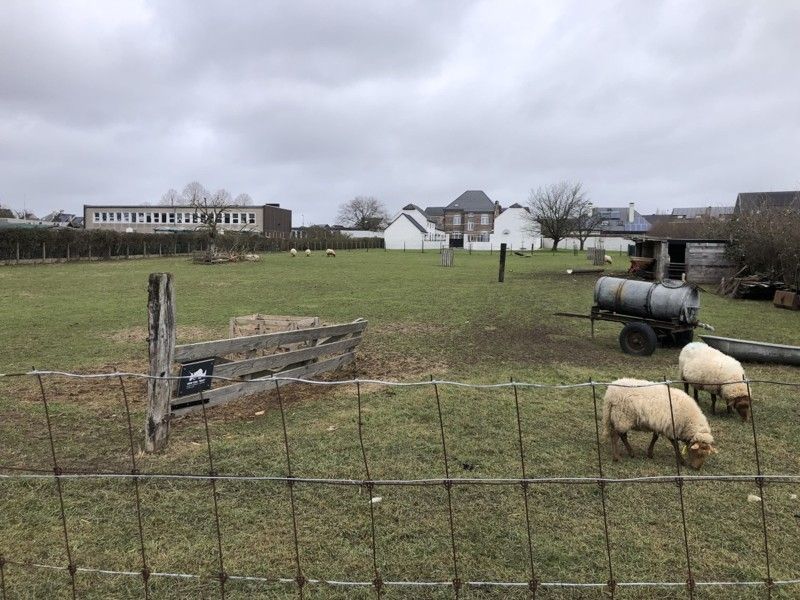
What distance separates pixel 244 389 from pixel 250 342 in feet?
2.07

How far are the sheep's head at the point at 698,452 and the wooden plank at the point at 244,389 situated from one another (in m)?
4.26

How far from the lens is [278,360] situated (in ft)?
25.2

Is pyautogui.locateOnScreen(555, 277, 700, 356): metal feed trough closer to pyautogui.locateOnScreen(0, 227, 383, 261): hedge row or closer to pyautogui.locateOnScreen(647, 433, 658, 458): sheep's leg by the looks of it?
pyautogui.locateOnScreen(647, 433, 658, 458): sheep's leg

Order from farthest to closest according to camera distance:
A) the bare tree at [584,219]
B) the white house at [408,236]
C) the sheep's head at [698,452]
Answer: the white house at [408,236] → the bare tree at [584,219] → the sheep's head at [698,452]

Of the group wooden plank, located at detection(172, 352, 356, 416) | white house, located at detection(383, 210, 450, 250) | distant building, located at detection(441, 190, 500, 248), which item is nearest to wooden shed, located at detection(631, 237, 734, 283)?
wooden plank, located at detection(172, 352, 356, 416)

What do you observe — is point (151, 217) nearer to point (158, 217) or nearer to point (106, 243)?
point (158, 217)

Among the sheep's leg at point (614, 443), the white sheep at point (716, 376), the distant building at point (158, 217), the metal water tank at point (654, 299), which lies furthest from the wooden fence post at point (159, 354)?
the distant building at point (158, 217)

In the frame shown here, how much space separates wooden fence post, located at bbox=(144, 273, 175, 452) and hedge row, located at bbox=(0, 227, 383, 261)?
3702 centimetres

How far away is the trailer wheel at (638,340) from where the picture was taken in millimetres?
10828

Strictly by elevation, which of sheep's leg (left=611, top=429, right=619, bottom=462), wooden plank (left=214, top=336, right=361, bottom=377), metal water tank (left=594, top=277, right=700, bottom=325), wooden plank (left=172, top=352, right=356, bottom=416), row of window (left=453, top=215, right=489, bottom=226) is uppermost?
row of window (left=453, top=215, right=489, bottom=226)

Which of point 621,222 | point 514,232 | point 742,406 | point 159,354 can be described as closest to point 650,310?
point 742,406

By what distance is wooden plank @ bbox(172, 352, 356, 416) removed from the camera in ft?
20.1

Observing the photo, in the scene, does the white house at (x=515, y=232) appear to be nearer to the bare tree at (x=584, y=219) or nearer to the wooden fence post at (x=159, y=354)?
the bare tree at (x=584, y=219)

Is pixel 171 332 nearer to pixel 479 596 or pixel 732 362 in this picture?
pixel 479 596
